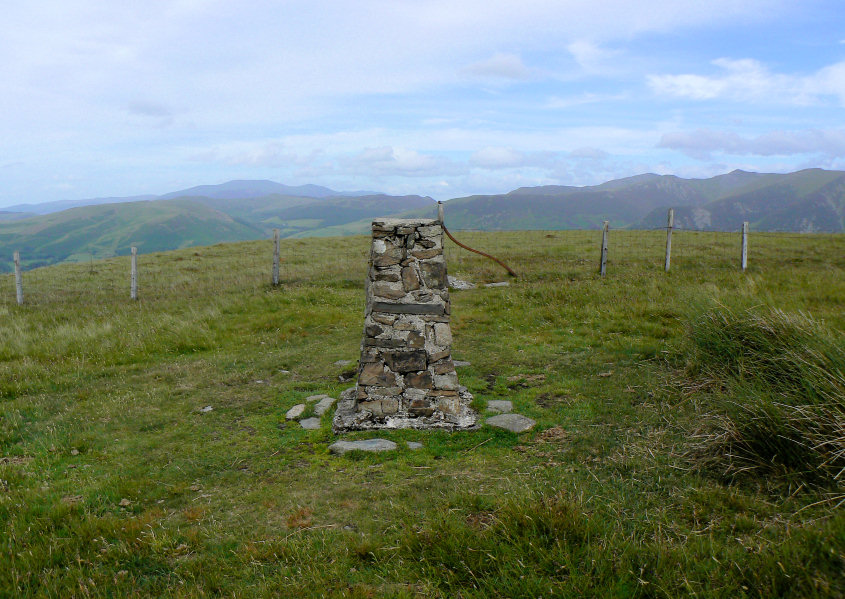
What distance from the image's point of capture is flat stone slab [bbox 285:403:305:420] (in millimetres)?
8122

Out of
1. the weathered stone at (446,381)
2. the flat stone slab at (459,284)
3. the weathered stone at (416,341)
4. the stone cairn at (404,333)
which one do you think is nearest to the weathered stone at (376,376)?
the stone cairn at (404,333)

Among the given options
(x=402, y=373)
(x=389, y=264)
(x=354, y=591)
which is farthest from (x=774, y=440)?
(x=389, y=264)

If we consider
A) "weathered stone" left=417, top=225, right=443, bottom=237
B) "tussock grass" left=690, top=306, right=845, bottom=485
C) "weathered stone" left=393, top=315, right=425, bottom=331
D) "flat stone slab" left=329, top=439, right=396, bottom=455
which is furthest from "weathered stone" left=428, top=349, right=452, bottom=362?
"tussock grass" left=690, top=306, right=845, bottom=485

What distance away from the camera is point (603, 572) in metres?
3.43

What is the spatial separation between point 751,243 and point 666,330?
2411 centimetres

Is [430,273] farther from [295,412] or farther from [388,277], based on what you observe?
[295,412]

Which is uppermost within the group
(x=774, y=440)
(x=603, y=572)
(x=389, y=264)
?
(x=389, y=264)

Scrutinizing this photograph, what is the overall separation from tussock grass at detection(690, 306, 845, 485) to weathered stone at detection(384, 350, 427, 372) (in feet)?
12.3

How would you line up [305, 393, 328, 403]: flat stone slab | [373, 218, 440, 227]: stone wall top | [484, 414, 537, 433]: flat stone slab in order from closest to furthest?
[484, 414, 537, 433]: flat stone slab → [373, 218, 440, 227]: stone wall top → [305, 393, 328, 403]: flat stone slab

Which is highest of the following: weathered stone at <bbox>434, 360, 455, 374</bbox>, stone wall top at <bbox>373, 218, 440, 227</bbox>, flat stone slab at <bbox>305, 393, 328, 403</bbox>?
stone wall top at <bbox>373, 218, 440, 227</bbox>

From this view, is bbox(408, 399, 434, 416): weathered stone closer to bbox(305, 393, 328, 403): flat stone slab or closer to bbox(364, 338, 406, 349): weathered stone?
bbox(364, 338, 406, 349): weathered stone

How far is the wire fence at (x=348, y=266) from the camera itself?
2011 centimetres

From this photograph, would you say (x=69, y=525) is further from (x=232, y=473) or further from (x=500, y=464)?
(x=500, y=464)

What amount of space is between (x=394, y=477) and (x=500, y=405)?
2685mm
